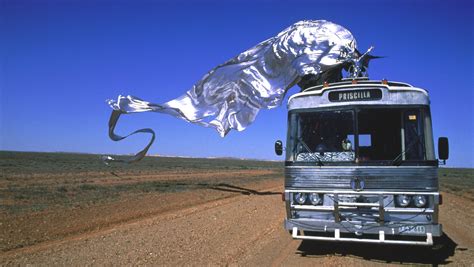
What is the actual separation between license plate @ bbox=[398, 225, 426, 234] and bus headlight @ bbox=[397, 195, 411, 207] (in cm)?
37

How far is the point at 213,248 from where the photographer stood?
8.74 metres

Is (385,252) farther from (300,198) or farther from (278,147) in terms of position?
(278,147)

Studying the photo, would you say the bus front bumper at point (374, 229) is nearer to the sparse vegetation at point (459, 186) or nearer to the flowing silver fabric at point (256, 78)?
the flowing silver fabric at point (256, 78)

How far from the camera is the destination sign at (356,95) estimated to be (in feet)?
25.1

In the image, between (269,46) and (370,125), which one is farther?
(269,46)

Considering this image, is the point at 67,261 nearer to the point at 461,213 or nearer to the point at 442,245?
the point at 442,245

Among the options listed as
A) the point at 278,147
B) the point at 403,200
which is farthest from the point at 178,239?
the point at 403,200

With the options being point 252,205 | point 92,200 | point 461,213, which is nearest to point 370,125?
point 252,205

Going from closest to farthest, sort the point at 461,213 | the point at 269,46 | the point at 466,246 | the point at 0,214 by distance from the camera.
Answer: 1. the point at 466,246
2. the point at 0,214
3. the point at 269,46
4. the point at 461,213

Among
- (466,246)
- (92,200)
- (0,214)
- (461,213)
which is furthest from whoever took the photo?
(92,200)

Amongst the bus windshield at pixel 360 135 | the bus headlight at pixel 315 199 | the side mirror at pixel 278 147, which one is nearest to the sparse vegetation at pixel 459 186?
the bus windshield at pixel 360 135

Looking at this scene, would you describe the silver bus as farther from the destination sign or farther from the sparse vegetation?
the sparse vegetation

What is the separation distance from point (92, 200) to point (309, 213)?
1235cm

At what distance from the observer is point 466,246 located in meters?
9.42
